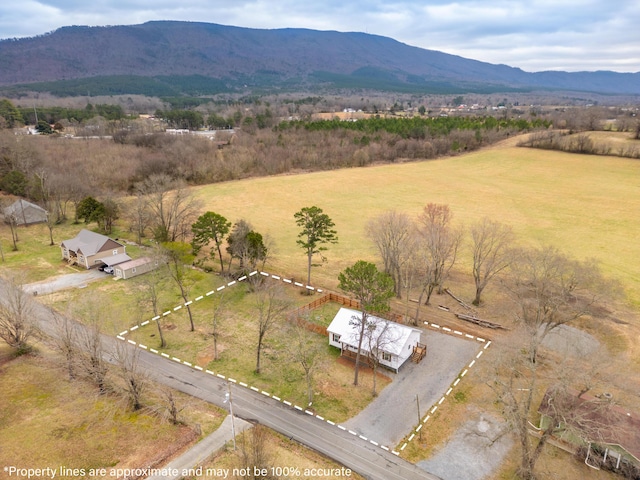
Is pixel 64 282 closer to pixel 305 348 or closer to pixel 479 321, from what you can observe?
pixel 305 348

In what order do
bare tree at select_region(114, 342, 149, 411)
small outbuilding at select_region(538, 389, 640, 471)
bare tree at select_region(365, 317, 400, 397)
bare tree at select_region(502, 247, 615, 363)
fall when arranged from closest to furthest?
small outbuilding at select_region(538, 389, 640, 471) → bare tree at select_region(114, 342, 149, 411) → bare tree at select_region(365, 317, 400, 397) → bare tree at select_region(502, 247, 615, 363)

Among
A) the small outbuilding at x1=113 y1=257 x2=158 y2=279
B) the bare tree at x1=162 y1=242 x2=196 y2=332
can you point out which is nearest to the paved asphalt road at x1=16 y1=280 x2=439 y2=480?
the bare tree at x1=162 y1=242 x2=196 y2=332

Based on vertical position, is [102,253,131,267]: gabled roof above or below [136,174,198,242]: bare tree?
below

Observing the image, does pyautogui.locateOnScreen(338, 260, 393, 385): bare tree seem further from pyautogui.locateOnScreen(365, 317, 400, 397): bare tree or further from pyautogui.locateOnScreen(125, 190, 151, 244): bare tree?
pyautogui.locateOnScreen(125, 190, 151, 244): bare tree

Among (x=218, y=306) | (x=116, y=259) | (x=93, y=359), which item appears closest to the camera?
(x=93, y=359)

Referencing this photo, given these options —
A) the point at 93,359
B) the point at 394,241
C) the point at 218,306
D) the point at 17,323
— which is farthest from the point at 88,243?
the point at 394,241

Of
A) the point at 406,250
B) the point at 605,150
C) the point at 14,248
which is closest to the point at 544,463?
the point at 406,250
